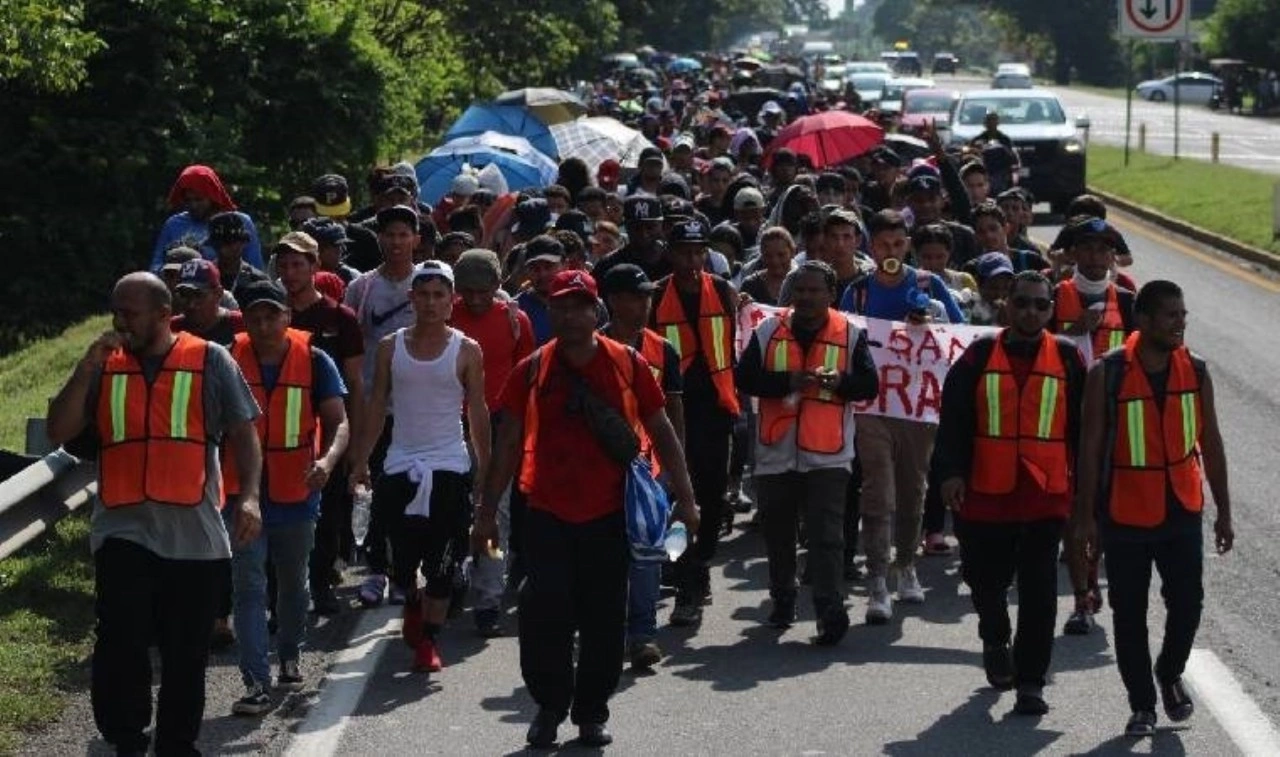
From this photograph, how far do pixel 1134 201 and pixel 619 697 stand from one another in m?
29.9

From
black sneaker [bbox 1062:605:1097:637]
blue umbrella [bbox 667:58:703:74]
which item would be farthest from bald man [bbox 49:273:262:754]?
blue umbrella [bbox 667:58:703:74]

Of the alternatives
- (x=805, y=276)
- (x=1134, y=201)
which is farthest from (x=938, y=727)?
(x=1134, y=201)

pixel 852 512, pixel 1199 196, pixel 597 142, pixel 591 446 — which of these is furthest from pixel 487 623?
pixel 1199 196

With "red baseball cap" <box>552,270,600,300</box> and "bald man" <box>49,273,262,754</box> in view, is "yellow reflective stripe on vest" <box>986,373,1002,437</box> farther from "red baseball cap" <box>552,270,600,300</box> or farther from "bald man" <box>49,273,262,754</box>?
"bald man" <box>49,273,262,754</box>

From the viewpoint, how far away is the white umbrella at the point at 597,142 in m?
26.9

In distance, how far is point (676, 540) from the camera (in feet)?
32.2

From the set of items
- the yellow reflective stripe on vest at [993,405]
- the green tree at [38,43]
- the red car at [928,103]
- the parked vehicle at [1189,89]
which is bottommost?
the parked vehicle at [1189,89]

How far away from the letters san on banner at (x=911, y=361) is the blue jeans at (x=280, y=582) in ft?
9.49

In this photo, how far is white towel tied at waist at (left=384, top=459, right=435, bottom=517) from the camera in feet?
34.3

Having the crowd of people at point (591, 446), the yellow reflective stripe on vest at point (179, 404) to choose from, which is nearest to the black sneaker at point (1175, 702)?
the crowd of people at point (591, 446)

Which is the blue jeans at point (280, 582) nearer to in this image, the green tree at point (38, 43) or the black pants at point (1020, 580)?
the black pants at point (1020, 580)

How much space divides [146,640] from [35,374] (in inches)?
458

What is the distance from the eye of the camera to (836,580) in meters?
11.1

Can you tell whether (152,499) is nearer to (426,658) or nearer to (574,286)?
(574,286)
